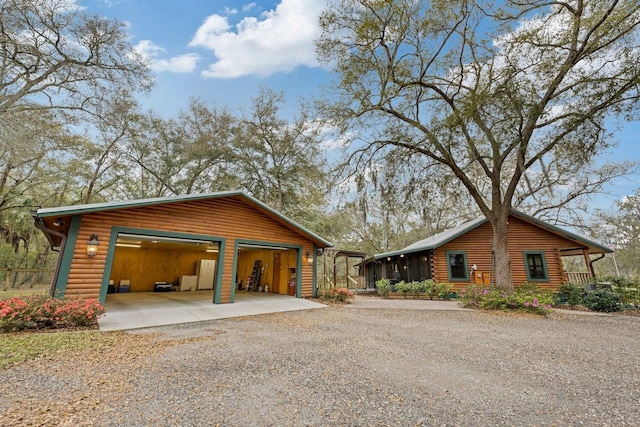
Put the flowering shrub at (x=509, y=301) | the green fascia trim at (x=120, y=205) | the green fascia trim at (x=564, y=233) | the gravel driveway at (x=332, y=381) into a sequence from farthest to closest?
the green fascia trim at (x=564, y=233) < the flowering shrub at (x=509, y=301) < the green fascia trim at (x=120, y=205) < the gravel driveway at (x=332, y=381)

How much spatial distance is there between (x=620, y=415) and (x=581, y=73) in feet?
35.7

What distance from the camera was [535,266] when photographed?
1316 cm

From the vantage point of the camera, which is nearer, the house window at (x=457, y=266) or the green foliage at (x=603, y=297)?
the green foliage at (x=603, y=297)

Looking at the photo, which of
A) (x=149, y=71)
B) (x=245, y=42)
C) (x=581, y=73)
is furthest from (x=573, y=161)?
(x=149, y=71)

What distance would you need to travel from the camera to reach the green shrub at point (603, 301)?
9.21 m

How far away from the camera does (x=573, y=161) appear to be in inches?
390

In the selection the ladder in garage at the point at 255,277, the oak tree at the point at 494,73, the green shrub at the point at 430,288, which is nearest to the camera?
the oak tree at the point at 494,73

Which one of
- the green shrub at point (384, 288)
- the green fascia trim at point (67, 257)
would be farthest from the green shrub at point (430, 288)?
the green fascia trim at point (67, 257)

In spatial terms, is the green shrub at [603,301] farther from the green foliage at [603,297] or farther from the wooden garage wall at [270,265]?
the wooden garage wall at [270,265]

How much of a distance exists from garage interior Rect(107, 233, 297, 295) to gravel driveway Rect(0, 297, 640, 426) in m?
6.98

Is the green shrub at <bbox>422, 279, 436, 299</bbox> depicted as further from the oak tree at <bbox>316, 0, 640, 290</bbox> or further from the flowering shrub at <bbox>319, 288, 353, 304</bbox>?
the flowering shrub at <bbox>319, 288, 353, 304</bbox>

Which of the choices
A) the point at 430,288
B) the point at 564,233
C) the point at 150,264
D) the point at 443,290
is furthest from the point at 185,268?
the point at 564,233

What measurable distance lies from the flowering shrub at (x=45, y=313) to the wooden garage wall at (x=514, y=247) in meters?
13.0

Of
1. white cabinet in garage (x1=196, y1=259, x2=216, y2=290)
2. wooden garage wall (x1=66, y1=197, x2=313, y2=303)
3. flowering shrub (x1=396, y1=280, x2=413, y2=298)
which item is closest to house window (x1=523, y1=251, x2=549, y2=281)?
flowering shrub (x1=396, y1=280, x2=413, y2=298)
